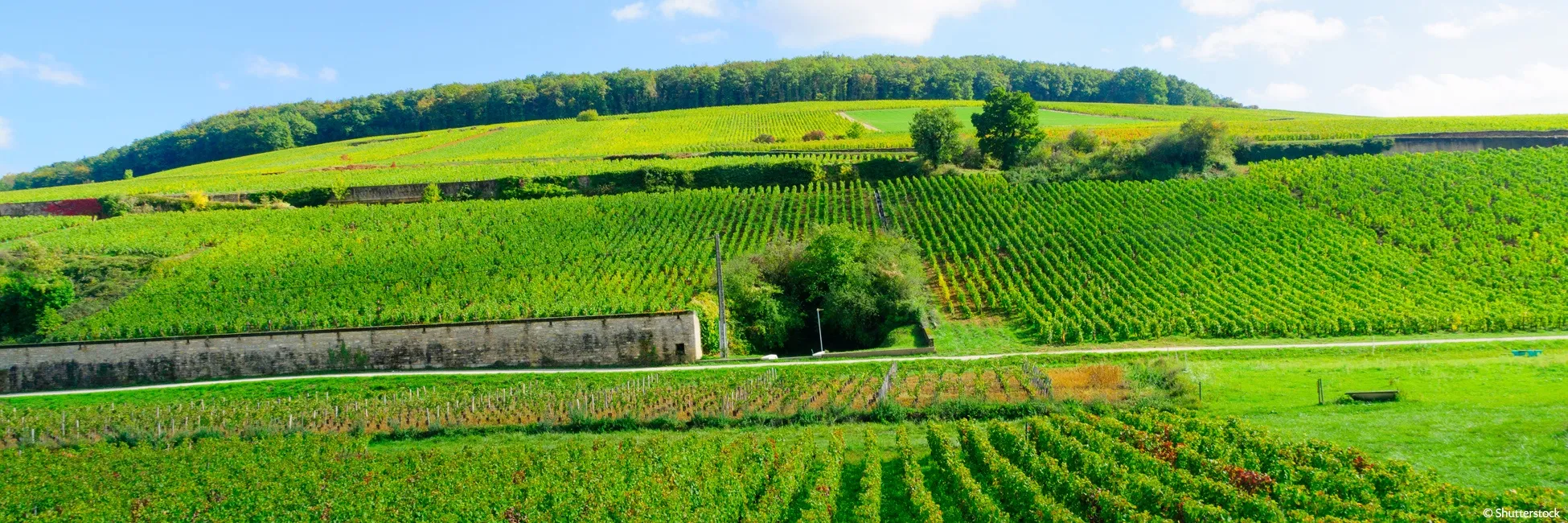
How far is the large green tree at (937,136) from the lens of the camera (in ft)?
204

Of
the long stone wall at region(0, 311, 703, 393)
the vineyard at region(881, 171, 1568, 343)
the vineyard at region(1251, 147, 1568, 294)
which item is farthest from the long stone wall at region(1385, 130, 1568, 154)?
the long stone wall at region(0, 311, 703, 393)

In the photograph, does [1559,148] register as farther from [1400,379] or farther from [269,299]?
[269,299]

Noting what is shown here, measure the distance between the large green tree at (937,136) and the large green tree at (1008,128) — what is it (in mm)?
2691

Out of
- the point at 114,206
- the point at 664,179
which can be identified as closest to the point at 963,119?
the point at 664,179

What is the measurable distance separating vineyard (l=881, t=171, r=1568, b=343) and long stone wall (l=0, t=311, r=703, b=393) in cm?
1384

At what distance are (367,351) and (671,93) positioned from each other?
97452 millimetres

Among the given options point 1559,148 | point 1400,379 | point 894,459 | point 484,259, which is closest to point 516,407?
point 894,459

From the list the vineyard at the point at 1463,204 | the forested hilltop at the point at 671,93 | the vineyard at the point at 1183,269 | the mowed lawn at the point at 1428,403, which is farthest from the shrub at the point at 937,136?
the forested hilltop at the point at 671,93

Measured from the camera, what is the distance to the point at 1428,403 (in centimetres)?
2078

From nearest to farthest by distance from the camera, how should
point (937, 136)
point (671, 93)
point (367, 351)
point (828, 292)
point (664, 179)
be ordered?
point (367, 351) → point (828, 292) → point (937, 136) → point (664, 179) → point (671, 93)

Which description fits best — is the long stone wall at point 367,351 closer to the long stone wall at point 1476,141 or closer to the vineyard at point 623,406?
the vineyard at point 623,406

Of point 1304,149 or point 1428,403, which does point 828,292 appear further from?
point 1304,149

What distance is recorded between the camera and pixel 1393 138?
6197cm

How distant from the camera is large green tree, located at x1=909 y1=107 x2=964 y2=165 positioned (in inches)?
2452
